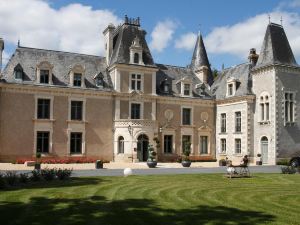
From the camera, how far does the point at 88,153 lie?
105ft

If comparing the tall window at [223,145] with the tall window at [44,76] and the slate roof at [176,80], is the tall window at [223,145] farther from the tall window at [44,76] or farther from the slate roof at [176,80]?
the tall window at [44,76]

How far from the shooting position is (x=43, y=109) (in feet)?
101

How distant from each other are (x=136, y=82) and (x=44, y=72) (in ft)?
27.2

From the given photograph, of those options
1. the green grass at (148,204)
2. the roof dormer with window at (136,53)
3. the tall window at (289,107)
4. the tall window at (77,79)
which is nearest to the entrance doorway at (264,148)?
the tall window at (289,107)

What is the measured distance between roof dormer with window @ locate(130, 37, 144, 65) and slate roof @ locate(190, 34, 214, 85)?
30.7 feet

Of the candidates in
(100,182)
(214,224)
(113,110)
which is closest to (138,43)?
(113,110)

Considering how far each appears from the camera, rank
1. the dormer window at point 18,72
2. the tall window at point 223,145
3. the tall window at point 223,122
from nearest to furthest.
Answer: the dormer window at point 18,72 → the tall window at point 223,145 → the tall window at point 223,122

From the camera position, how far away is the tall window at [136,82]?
3394cm

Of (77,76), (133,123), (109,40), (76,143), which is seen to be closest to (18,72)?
(77,76)

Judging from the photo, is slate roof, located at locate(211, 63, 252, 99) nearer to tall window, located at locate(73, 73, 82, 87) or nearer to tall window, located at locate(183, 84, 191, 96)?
tall window, located at locate(183, 84, 191, 96)

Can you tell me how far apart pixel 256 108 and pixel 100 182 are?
72.2 ft

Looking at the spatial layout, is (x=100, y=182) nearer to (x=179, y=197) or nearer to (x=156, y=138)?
(x=179, y=197)

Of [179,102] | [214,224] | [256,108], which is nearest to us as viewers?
[214,224]

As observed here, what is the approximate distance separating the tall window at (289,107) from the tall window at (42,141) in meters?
20.8
